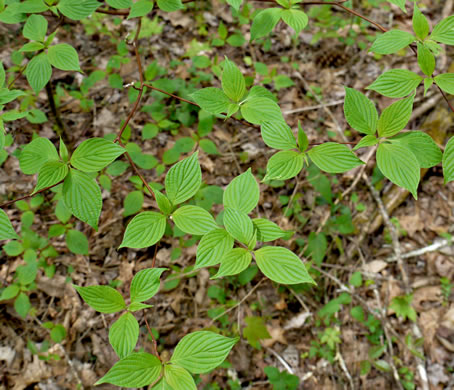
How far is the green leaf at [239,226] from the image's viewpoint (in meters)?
1.29

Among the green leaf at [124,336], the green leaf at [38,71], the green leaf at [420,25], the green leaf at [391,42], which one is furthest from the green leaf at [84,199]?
the green leaf at [420,25]

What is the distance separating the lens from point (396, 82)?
1391 mm

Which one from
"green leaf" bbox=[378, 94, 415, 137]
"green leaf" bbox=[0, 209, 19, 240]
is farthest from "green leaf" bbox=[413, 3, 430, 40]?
"green leaf" bbox=[0, 209, 19, 240]

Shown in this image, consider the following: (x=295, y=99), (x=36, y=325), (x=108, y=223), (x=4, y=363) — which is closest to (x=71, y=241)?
(x=108, y=223)

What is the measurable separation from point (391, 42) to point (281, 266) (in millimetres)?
1036

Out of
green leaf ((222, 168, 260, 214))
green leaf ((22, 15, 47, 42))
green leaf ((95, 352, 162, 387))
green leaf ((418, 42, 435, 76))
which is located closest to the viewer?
green leaf ((95, 352, 162, 387))

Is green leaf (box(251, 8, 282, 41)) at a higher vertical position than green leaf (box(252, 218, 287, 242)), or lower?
higher

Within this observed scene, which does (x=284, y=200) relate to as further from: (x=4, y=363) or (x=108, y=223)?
(x=4, y=363)

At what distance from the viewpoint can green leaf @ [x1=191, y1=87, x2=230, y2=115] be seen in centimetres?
152

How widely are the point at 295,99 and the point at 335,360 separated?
2470 mm

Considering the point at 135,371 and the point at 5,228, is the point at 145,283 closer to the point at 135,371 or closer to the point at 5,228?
the point at 135,371

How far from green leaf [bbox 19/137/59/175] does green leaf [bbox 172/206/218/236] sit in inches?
23.3

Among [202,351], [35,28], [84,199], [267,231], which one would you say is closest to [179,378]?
[202,351]

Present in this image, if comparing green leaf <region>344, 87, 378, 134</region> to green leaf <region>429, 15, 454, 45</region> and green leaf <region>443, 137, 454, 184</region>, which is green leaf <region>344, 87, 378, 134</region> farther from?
green leaf <region>429, 15, 454, 45</region>
